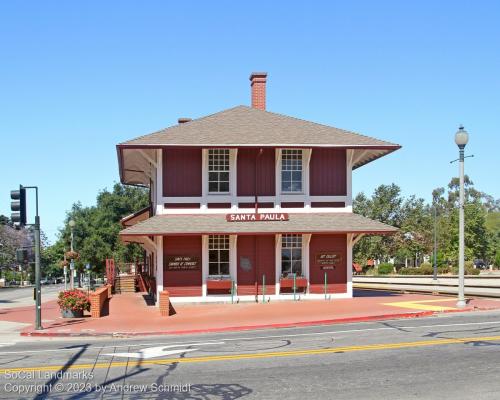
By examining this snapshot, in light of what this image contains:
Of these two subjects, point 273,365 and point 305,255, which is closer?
point 273,365

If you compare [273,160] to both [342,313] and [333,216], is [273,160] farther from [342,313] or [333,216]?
[342,313]

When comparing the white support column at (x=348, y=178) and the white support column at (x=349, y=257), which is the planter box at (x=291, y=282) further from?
the white support column at (x=348, y=178)

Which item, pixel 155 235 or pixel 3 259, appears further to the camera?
pixel 3 259

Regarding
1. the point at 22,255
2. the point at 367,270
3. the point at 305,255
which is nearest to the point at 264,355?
the point at 22,255

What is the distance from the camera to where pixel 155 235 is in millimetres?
24562

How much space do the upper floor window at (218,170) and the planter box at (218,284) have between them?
381cm

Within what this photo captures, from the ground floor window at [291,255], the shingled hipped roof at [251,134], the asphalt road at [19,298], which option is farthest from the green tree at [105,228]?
the ground floor window at [291,255]

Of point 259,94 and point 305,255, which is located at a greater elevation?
point 259,94

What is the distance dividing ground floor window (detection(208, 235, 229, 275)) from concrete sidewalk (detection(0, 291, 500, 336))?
1536 mm

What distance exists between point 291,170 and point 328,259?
4.14 metres

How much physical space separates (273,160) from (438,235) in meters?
53.6

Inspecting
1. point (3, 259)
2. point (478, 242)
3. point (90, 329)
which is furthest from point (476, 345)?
point (3, 259)

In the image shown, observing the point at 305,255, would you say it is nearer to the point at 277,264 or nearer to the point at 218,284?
the point at 277,264

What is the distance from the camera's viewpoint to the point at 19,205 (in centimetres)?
2002
